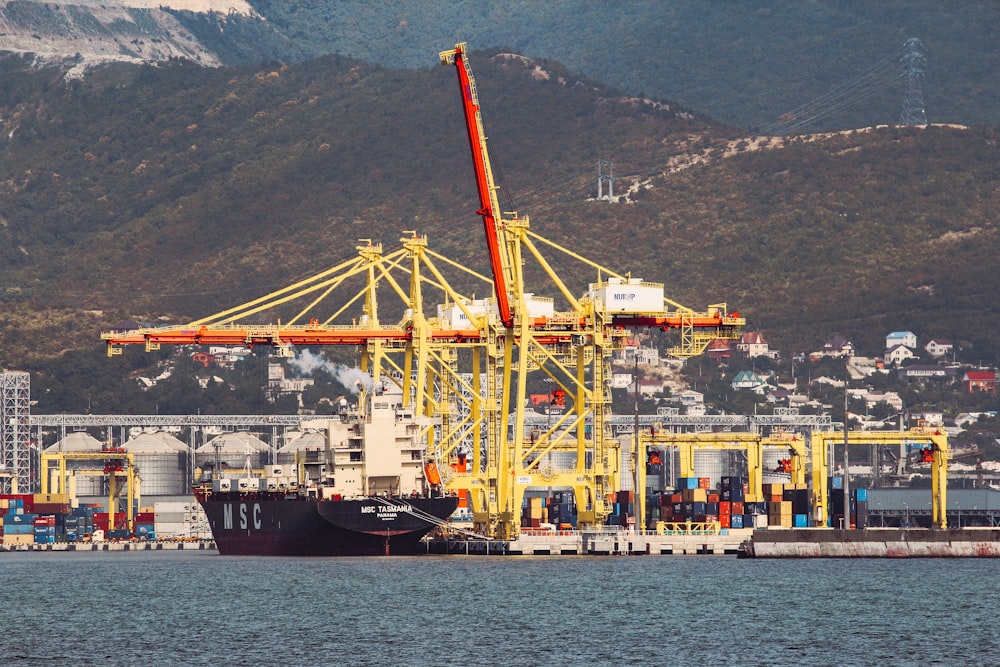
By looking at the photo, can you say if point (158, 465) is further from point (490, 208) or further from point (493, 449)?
point (490, 208)

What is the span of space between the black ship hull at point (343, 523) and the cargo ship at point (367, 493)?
1.9 inches

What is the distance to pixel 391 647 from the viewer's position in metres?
59.0

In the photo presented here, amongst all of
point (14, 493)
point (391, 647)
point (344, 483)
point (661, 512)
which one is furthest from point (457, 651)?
point (14, 493)

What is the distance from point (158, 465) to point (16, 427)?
47.5ft

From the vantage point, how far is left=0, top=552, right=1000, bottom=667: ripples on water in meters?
57.5

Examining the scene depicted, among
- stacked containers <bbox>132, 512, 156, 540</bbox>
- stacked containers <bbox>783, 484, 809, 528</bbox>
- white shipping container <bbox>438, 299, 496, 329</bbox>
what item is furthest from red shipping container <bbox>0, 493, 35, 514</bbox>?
stacked containers <bbox>783, 484, 809, 528</bbox>

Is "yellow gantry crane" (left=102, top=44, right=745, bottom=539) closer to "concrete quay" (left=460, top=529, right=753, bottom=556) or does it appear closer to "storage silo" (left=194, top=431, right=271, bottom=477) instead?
"concrete quay" (left=460, top=529, right=753, bottom=556)

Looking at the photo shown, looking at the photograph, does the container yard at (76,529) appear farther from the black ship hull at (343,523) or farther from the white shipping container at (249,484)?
the black ship hull at (343,523)

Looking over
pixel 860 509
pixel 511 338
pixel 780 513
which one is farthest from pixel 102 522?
pixel 860 509

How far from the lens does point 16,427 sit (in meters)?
155

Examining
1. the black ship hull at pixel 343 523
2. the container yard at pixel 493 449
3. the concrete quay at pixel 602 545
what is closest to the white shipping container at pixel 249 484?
the container yard at pixel 493 449

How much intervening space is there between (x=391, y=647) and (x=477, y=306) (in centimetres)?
5025

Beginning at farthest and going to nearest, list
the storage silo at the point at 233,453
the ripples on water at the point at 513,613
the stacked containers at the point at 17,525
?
the storage silo at the point at 233,453, the stacked containers at the point at 17,525, the ripples on water at the point at 513,613

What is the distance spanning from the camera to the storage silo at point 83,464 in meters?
162
